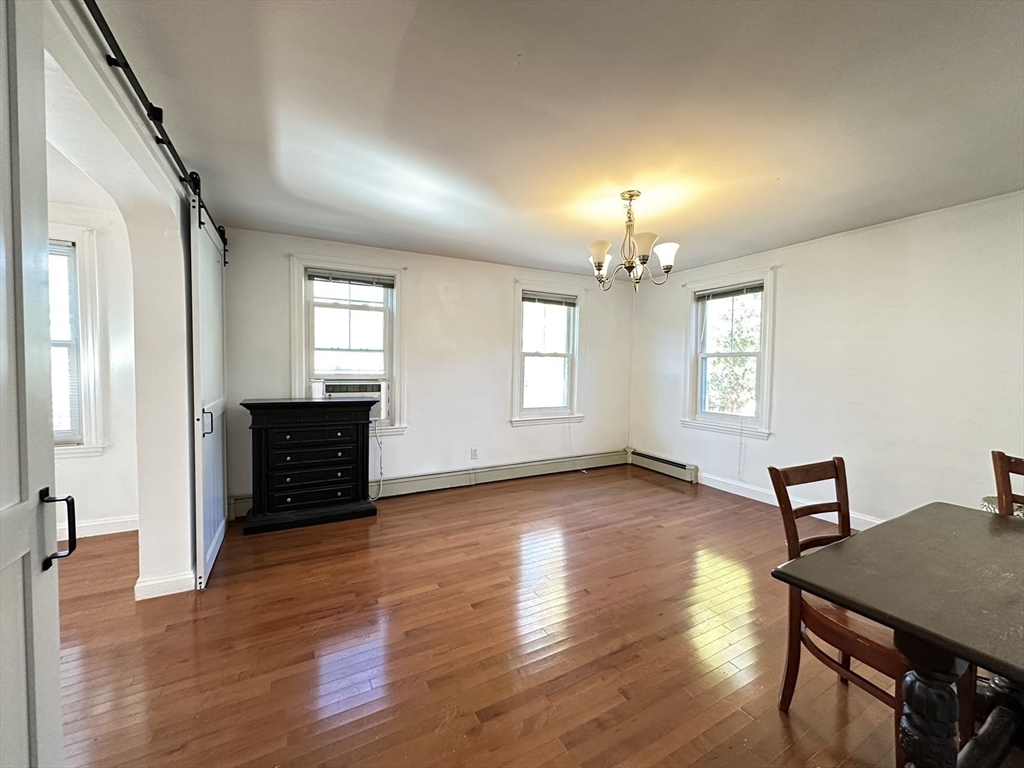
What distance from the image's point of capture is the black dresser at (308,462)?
11.1 feet

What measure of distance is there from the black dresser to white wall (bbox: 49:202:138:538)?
35.6 inches

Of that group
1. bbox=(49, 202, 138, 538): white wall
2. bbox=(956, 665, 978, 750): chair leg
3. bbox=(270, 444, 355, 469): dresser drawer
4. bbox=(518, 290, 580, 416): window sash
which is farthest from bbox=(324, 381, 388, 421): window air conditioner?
bbox=(956, 665, 978, 750): chair leg

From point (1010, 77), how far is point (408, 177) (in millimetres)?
2746

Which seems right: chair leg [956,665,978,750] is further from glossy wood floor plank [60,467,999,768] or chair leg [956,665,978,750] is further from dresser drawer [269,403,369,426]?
dresser drawer [269,403,369,426]

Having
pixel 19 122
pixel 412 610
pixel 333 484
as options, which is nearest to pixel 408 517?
pixel 333 484

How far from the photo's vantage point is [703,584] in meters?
2.61

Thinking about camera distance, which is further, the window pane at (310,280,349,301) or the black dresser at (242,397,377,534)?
the window pane at (310,280,349,301)

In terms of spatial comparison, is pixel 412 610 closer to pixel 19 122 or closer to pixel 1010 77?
pixel 19 122

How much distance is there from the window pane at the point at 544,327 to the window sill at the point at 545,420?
820 millimetres

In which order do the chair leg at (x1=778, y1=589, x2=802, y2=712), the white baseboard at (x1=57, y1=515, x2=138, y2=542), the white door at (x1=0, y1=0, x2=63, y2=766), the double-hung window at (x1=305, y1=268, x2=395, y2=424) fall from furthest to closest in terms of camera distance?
the double-hung window at (x1=305, y1=268, x2=395, y2=424)
the white baseboard at (x1=57, y1=515, x2=138, y2=542)
the chair leg at (x1=778, y1=589, x2=802, y2=712)
the white door at (x1=0, y1=0, x2=63, y2=766)

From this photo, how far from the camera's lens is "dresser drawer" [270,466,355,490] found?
11.3 ft

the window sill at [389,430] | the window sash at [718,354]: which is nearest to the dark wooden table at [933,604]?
the window sash at [718,354]

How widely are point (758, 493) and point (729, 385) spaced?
114cm

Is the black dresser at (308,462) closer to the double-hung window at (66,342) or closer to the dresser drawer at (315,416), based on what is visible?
the dresser drawer at (315,416)
